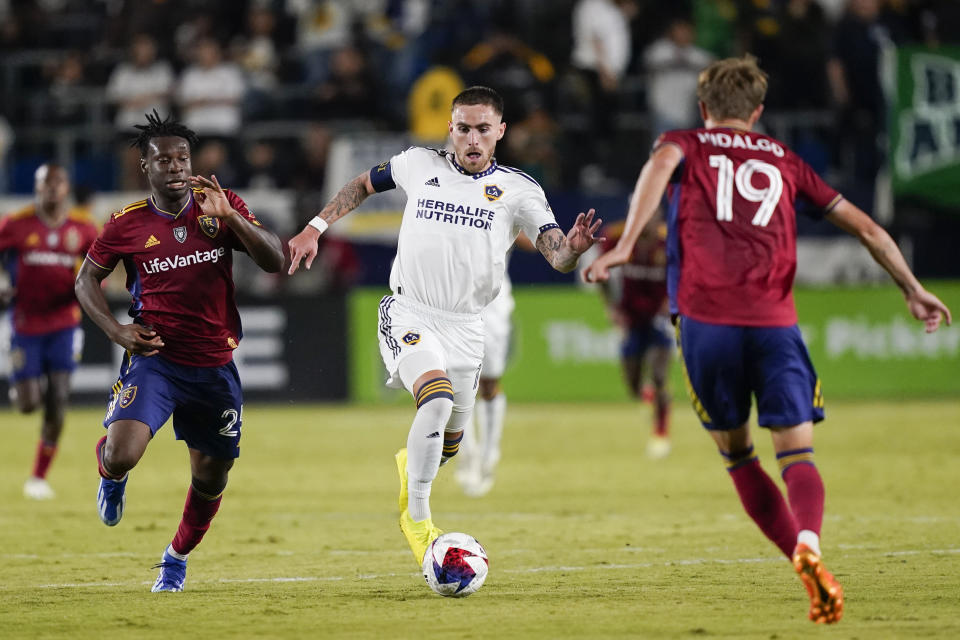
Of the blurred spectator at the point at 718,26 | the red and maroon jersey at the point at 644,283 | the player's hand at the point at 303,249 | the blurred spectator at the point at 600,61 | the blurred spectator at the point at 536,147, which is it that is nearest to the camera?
the player's hand at the point at 303,249

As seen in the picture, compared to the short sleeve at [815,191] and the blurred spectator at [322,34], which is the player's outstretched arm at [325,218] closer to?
the short sleeve at [815,191]

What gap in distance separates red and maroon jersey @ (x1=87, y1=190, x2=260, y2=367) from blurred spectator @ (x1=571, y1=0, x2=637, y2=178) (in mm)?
14123

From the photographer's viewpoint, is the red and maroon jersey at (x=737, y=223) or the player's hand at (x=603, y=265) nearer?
the player's hand at (x=603, y=265)

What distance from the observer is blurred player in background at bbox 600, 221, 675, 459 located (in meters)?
16.3

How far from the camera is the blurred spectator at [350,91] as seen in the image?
22.0m

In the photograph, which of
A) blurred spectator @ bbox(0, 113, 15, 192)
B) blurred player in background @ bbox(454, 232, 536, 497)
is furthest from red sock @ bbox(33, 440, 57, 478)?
blurred spectator @ bbox(0, 113, 15, 192)

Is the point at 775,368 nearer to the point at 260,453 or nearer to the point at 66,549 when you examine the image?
the point at 66,549

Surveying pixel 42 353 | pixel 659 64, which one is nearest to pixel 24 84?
pixel 659 64

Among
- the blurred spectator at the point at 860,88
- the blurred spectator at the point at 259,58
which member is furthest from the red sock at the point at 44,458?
the blurred spectator at the point at 860,88

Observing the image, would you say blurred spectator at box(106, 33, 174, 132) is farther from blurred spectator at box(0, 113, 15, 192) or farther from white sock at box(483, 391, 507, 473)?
white sock at box(483, 391, 507, 473)

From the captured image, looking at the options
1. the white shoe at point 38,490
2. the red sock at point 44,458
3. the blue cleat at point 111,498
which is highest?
the blue cleat at point 111,498

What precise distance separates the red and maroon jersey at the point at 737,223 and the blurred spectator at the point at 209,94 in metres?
15.7

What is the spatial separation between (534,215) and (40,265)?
6.76 metres

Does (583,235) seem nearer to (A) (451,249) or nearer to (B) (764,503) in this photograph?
(A) (451,249)
